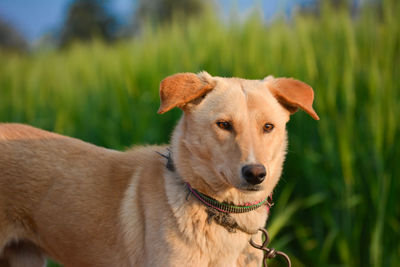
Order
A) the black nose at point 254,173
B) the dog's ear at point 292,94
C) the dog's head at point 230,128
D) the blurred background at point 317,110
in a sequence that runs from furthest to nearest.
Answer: the blurred background at point 317,110
the dog's ear at point 292,94
the dog's head at point 230,128
the black nose at point 254,173

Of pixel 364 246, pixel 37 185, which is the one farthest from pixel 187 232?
pixel 364 246

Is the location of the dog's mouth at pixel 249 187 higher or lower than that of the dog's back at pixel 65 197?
higher

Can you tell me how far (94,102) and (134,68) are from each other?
0.73 metres

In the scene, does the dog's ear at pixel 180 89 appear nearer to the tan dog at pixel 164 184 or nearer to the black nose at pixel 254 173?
the tan dog at pixel 164 184

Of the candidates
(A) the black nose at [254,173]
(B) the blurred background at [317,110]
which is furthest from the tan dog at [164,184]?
(B) the blurred background at [317,110]

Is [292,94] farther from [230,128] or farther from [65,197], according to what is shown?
[65,197]

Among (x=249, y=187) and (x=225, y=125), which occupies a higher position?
(x=225, y=125)

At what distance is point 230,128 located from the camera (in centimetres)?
225

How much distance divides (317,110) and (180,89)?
7.40 ft

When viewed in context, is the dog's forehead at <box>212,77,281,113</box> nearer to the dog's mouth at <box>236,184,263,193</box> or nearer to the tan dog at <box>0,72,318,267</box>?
the tan dog at <box>0,72,318,267</box>

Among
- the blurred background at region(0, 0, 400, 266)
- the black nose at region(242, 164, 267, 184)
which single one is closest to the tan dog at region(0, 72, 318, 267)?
the black nose at region(242, 164, 267, 184)

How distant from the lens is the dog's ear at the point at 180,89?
2.22 meters

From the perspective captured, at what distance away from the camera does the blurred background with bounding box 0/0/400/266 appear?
383cm

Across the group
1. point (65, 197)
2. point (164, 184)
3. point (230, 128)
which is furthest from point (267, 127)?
point (65, 197)
